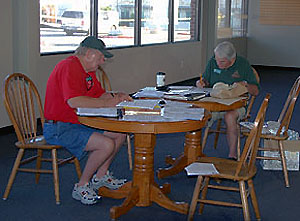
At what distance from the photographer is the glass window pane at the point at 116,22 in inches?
279

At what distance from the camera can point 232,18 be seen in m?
12.1

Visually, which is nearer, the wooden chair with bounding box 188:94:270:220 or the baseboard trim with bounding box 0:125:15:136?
the wooden chair with bounding box 188:94:270:220

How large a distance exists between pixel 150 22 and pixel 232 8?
167 inches

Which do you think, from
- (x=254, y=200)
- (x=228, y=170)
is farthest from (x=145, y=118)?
(x=254, y=200)

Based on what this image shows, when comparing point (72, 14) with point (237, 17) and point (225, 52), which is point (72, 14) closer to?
point (225, 52)

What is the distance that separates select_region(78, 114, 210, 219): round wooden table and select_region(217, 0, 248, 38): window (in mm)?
8064

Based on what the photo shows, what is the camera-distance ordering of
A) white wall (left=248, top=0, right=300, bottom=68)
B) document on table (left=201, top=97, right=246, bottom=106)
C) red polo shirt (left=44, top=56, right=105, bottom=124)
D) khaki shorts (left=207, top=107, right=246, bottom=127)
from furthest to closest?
white wall (left=248, top=0, right=300, bottom=68), khaki shorts (left=207, top=107, right=246, bottom=127), document on table (left=201, top=97, right=246, bottom=106), red polo shirt (left=44, top=56, right=105, bottom=124)

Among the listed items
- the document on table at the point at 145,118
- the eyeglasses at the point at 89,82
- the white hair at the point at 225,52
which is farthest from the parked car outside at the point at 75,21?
the document on table at the point at 145,118

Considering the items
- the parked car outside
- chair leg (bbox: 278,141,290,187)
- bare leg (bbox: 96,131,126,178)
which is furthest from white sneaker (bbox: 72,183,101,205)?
the parked car outside

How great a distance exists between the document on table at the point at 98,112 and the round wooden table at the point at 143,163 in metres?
0.04

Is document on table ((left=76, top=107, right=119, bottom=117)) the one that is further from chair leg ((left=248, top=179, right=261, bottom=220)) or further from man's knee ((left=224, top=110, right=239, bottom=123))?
man's knee ((left=224, top=110, right=239, bottom=123))

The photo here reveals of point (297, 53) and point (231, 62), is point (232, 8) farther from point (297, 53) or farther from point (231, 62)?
point (231, 62)

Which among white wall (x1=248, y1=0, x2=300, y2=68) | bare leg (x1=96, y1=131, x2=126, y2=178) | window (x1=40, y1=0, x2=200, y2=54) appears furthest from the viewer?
white wall (x1=248, y1=0, x2=300, y2=68)

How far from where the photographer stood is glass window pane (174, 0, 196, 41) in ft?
30.2
